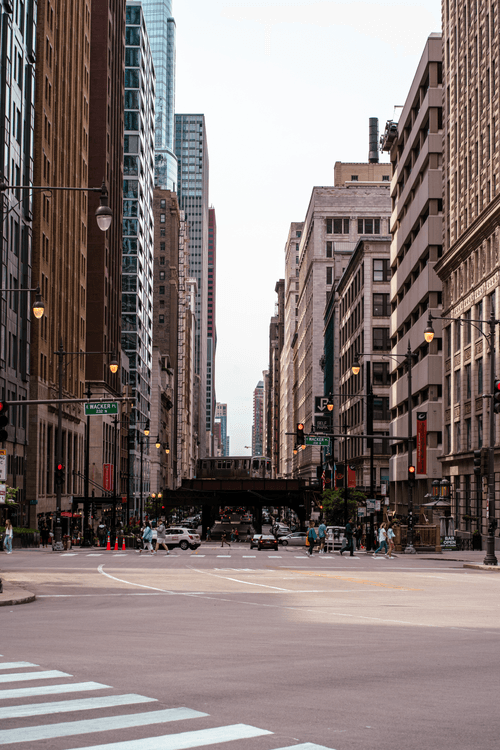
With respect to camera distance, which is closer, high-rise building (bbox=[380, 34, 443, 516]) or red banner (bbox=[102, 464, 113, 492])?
high-rise building (bbox=[380, 34, 443, 516])

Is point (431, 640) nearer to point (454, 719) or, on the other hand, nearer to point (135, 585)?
point (454, 719)

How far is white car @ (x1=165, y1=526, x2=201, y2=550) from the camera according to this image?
63000mm

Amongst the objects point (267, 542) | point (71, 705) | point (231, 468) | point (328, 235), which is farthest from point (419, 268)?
point (71, 705)

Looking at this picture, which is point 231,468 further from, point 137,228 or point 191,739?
point 191,739

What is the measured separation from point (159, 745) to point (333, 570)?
30.9m

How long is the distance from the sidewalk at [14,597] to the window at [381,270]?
83370mm

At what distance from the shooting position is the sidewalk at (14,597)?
72.1 feet

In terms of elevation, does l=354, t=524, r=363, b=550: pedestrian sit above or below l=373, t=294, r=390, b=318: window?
below

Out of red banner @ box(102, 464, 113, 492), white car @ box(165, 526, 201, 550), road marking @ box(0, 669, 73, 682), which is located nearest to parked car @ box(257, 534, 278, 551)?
white car @ box(165, 526, 201, 550)

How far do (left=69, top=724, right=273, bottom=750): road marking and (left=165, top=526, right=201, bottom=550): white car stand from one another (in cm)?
5506

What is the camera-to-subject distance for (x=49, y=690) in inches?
406

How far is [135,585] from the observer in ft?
94.2

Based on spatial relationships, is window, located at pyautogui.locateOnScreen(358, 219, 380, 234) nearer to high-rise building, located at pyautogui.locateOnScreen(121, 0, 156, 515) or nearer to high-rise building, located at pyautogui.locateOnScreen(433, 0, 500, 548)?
high-rise building, located at pyautogui.locateOnScreen(121, 0, 156, 515)

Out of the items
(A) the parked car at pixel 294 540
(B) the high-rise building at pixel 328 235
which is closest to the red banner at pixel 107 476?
(A) the parked car at pixel 294 540
